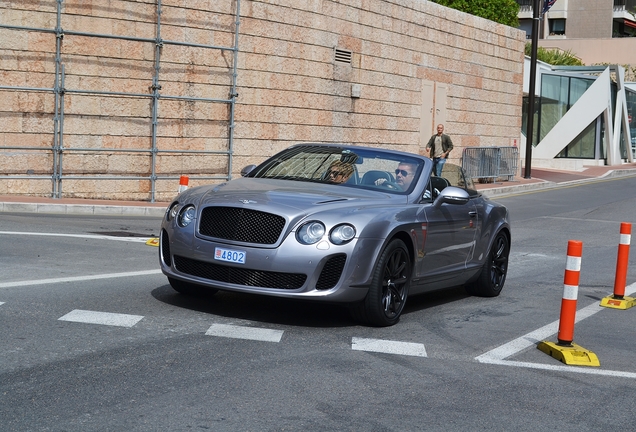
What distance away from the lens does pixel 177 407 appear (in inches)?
204

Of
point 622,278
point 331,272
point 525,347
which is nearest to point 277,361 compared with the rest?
point 331,272

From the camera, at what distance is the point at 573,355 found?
707 centimetres

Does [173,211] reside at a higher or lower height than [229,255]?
higher

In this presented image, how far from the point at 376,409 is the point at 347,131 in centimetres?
2094

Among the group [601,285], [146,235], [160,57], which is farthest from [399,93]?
[601,285]

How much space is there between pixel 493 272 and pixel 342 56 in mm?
A: 16234

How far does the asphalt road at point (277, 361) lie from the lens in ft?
17.0

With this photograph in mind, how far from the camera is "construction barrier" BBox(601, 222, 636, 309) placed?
9.88 meters

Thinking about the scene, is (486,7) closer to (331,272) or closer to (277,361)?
(331,272)

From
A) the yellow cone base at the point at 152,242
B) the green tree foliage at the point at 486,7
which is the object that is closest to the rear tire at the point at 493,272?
the yellow cone base at the point at 152,242

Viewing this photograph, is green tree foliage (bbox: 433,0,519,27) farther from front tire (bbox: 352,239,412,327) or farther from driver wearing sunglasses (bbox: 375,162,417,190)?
front tire (bbox: 352,239,412,327)

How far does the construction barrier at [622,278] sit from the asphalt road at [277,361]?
7.3 inches

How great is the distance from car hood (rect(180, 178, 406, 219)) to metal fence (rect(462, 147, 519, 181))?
21951 mm

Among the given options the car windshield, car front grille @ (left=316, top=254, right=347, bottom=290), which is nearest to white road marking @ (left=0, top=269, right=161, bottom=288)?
the car windshield
